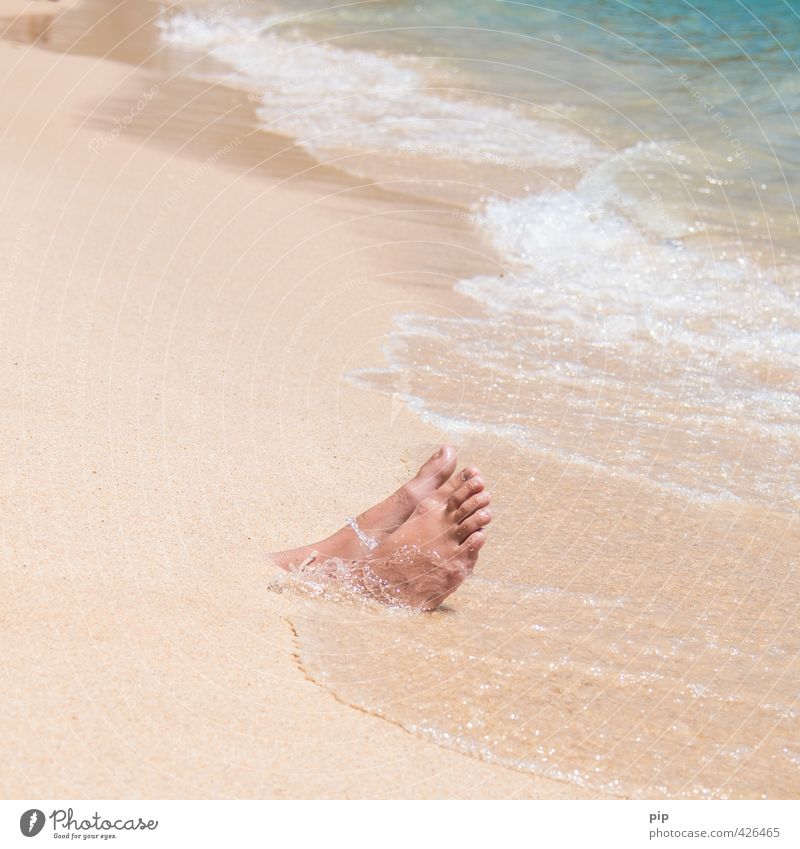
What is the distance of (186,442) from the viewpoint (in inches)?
166

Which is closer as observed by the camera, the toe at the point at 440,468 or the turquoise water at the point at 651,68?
the toe at the point at 440,468

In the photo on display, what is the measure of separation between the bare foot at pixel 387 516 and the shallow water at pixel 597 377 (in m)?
0.23

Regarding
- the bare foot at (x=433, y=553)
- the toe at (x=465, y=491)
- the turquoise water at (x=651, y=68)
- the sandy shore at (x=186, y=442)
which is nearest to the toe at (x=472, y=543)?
the bare foot at (x=433, y=553)

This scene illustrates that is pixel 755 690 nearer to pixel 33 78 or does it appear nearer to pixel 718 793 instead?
pixel 718 793

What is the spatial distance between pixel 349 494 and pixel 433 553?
2.82 feet

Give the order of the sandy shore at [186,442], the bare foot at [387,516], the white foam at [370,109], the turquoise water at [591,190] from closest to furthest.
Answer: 1. the sandy shore at [186,442]
2. the bare foot at [387,516]
3. the turquoise water at [591,190]
4. the white foam at [370,109]

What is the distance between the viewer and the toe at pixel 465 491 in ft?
11.4

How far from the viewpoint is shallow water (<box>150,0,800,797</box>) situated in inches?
118

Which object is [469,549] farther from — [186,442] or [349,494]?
[186,442]

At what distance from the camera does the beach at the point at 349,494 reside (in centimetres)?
272

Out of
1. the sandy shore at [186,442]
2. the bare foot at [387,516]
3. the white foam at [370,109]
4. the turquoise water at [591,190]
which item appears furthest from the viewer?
the white foam at [370,109]

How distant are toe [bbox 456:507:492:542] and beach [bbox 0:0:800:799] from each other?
22 centimetres

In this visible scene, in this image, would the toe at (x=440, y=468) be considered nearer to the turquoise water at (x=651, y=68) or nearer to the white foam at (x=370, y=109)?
the turquoise water at (x=651, y=68)

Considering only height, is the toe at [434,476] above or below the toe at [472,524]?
above
